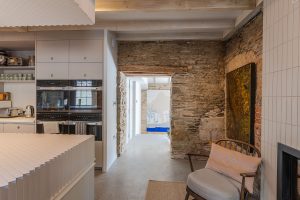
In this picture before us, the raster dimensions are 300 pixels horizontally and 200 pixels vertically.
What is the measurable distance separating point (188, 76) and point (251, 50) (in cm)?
169

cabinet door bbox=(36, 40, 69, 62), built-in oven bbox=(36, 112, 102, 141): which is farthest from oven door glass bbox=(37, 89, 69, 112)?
cabinet door bbox=(36, 40, 69, 62)

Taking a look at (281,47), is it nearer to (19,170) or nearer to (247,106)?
(247,106)

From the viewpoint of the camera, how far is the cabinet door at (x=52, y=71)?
408 cm

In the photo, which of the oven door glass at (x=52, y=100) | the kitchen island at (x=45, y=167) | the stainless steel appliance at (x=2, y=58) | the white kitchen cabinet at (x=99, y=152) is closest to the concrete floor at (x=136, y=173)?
the white kitchen cabinet at (x=99, y=152)

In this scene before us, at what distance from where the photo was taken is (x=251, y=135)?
10.3 ft

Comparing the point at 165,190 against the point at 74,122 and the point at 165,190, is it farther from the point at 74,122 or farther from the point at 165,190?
the point at 74,122

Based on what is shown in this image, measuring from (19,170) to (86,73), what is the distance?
9.46ft

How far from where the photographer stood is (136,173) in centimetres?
389

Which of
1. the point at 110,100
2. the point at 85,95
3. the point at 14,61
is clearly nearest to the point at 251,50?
the point at 110,100

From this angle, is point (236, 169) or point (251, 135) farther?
point (251, 135)

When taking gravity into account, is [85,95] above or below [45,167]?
above

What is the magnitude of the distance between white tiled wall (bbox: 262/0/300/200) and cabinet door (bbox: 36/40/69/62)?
11.0 feet

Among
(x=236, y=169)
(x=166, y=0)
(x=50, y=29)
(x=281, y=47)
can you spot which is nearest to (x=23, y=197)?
(x=236, y=169)

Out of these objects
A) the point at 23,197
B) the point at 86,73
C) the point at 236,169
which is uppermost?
the point at 86,73
